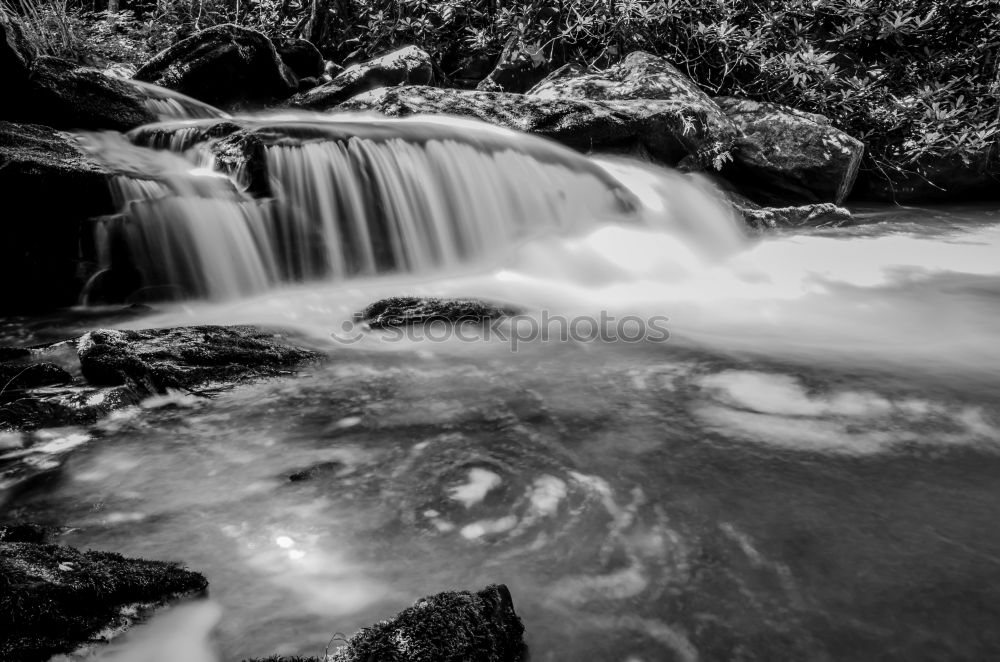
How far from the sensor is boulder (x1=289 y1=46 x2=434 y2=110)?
29.8 ft

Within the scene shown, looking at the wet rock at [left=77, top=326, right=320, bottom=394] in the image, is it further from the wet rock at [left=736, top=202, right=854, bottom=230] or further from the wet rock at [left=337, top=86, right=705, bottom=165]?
the wet rock at [left=736, top=202, right=854, bottom=230]

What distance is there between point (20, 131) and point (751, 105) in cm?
832

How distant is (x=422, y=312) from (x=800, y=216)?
19.4ft

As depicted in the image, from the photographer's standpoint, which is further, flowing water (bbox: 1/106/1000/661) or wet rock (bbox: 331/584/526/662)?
flowing water (bbox: 1/106/1000/661)

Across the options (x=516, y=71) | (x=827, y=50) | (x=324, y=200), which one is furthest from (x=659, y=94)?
(x=324, y=200)

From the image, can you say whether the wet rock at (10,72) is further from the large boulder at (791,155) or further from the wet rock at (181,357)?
the large boulder at (791,155)

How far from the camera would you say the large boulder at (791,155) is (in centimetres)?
784

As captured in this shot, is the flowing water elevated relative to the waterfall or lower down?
lower down

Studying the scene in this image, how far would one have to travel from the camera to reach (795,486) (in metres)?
2.44

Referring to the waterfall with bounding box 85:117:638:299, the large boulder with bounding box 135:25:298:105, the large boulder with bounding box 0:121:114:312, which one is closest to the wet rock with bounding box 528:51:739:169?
the waterfall with bounding box 85:117:638:299

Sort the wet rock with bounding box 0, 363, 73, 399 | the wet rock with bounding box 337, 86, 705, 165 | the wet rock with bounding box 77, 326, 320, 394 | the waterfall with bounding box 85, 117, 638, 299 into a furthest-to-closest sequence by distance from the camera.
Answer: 1. the wet rock with bounding box 337, 86, 705, 165
2. the waterfall with bounding box 85, 117, 638, 299
3. the wet rock with bounding box 77, 326, 320, 394
4. the wet rock with bounding box 0, 363, 73, 399

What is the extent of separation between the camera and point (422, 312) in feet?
15.0

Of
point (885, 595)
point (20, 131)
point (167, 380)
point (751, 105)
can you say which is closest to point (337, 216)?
point (20, 131)

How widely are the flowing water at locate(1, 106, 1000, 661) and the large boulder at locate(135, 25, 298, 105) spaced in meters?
3.03
